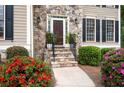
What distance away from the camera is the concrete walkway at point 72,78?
1274 centimetres

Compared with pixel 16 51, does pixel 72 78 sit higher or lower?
lower

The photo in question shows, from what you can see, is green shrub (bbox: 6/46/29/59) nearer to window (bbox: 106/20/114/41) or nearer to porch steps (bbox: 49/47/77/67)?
porch steps (bbox: 49/47/77/67)

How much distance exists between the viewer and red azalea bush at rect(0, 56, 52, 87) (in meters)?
11.3

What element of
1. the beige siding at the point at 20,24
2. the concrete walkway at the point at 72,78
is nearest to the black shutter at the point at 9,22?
the beige siding at the point at 20,24

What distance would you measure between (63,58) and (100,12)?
230 inches

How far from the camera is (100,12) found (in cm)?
2167

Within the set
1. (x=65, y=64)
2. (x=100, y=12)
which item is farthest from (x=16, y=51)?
(x=100, y=12)

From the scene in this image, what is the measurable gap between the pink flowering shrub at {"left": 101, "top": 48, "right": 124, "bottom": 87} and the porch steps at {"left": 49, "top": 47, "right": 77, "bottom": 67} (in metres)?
4.54

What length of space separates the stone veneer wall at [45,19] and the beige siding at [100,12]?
0.75 m

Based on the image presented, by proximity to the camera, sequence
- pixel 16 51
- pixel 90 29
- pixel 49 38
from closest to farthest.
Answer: pixel 16 51, pixel 49 38, pixel 90 29

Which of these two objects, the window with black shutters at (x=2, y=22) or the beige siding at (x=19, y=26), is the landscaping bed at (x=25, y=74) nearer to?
the window with black shutters at (x=2, y=22)

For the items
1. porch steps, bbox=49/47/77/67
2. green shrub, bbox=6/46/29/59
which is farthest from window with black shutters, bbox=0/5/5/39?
porch steps, bbox=49/47/77/67

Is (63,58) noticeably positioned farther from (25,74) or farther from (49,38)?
(25,74)

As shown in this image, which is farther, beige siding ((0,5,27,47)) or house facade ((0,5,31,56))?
beige siding ((0,5,27,47))
